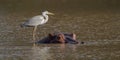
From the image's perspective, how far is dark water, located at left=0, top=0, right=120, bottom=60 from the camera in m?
13.2

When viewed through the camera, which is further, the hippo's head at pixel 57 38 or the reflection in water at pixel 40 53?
the hippo's head at pixel 57 38

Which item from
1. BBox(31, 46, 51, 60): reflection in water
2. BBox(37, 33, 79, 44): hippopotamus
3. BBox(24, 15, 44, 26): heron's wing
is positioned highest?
BBox(24, 15, 44, 26): heron's wing

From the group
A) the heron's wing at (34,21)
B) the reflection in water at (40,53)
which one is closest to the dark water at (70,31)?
the reflection in water at (40,53)

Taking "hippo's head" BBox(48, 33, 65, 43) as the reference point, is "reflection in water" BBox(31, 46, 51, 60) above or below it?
below

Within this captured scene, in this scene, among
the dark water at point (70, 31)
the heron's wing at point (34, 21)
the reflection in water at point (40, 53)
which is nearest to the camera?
the reflection in water at point (40, 53)

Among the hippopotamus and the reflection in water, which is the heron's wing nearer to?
the hippopotamus

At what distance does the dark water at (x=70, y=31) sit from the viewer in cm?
1321

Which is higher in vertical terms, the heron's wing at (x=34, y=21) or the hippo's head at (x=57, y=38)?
the heron's wing at (x=34, y=21)

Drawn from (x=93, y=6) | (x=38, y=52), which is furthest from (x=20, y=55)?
(x=93, y=6)

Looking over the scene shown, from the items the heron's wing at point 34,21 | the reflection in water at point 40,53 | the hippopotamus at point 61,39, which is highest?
the heron's wing at point 34,21

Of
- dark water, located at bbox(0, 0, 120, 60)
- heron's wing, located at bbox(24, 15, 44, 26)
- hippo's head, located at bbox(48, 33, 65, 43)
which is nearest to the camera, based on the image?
dark water, located at bbox(0, 0, 120, 60)

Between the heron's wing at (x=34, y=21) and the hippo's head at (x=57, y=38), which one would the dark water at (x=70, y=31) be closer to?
the hippo's head at (x=57, y=38)

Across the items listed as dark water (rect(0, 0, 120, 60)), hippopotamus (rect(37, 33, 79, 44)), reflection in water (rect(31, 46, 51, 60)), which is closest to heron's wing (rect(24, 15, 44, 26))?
dark water (rect(0, 0, 120, 60))

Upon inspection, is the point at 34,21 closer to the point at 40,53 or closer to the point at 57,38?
the point at 57,38
